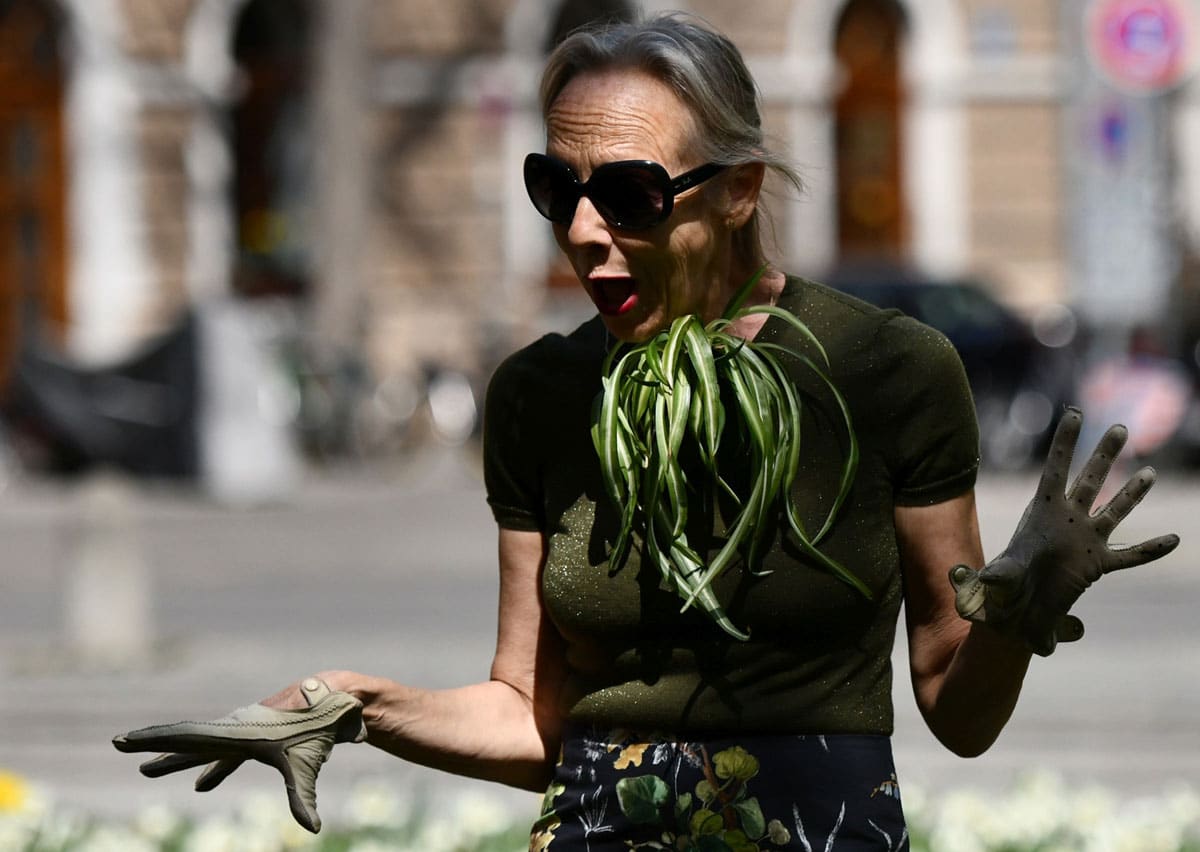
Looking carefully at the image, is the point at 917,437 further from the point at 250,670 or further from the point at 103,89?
the point at 103,89

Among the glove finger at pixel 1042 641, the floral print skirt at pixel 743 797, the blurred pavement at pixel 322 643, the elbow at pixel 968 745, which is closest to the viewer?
the glove finger at pixel 1042 641

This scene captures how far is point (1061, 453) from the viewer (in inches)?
99.1

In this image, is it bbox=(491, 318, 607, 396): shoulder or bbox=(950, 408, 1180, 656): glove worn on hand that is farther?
bbox=(491, 318, 607, 396): shoulder

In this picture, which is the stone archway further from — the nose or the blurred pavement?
the nose

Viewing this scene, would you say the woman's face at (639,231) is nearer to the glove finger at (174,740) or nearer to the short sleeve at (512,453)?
the short sleeve at (512,453)

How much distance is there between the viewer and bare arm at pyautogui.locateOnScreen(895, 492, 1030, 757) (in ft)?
8.89

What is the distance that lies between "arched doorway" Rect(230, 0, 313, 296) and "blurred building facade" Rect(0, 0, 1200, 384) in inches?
1.4

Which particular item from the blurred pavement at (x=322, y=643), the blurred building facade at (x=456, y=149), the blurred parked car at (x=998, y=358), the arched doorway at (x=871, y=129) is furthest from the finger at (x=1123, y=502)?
the arched doorway at (x=871, y=129)

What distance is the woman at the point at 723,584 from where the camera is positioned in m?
2.70

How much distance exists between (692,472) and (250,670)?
6459 millimetres

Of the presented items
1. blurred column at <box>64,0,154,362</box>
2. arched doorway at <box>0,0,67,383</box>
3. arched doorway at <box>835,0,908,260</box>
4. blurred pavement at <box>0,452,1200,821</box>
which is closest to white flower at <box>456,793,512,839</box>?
blurred pavement at <box>0,452,1200,821</box>

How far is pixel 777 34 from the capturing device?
74.4 ft

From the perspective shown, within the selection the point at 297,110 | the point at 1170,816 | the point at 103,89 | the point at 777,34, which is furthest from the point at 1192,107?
the point at 1170,816

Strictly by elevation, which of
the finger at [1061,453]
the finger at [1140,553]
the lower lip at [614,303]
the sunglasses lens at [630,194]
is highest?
the sunglasses lens at [630,194]
